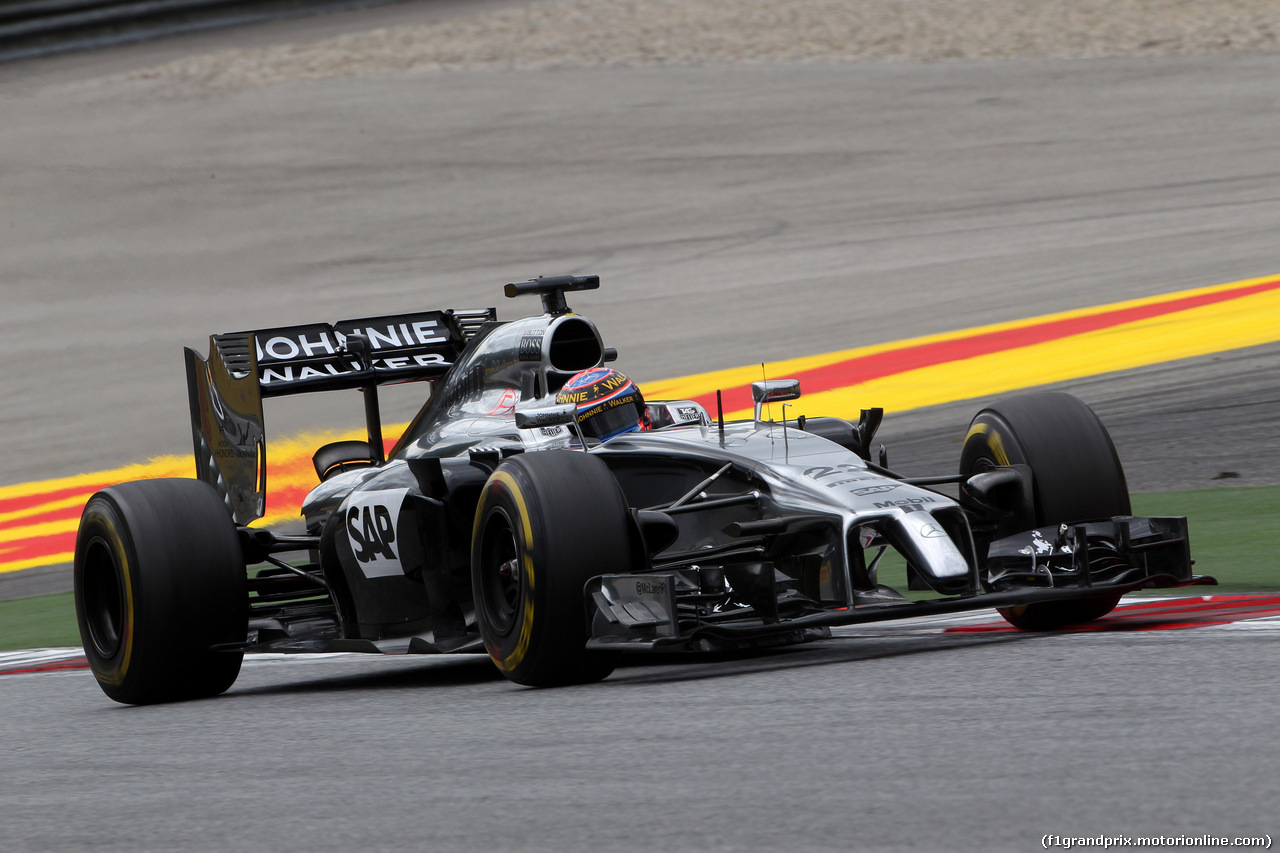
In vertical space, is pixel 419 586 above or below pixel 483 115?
below

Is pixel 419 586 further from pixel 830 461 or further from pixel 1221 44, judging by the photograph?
pixel 1221 44

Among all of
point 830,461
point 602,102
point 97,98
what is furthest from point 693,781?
point 97,98

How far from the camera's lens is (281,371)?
31.4ft

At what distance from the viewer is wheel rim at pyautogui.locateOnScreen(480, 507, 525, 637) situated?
23.9ft

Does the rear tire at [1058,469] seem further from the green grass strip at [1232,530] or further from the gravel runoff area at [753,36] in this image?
the gravel runoff area at [753,36]

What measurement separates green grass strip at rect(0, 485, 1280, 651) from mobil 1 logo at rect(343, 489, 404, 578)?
121 inches

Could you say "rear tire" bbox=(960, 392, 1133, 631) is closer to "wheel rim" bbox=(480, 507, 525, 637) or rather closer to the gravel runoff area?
"wheel rim" bbox=(480, 507, 525, 637)

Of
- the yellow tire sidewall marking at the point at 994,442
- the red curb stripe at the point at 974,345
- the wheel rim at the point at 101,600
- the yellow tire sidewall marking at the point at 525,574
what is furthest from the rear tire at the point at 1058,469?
the red curb stripe at the point at 974,345

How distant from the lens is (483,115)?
96.3 ft

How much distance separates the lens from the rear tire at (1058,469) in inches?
299

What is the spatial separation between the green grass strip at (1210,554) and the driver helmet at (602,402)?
8.47 feet

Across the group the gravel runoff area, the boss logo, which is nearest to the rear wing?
the boss logo

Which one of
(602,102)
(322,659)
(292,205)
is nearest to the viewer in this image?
(322,659)

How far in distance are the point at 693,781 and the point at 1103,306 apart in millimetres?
14743
